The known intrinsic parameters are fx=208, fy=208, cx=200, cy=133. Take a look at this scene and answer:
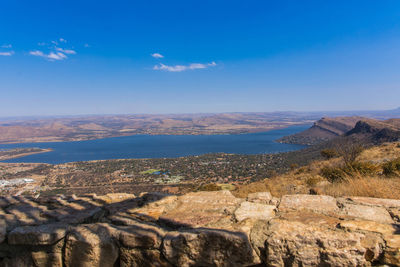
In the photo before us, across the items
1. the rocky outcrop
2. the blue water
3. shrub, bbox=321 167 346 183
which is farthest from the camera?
the blue water

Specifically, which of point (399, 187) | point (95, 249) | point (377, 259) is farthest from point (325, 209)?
point (95, 249)

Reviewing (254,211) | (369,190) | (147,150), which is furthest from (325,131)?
(254,211)

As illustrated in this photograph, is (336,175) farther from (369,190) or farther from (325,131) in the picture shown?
(325,131)

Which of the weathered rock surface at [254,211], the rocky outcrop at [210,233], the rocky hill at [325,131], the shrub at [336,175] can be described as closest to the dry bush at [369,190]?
the rocky outcrop at [210,233]

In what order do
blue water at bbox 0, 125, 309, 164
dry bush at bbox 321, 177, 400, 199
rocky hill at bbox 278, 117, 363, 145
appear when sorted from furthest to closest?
rocky hill at bbox 278, 117, 363, 145 < blue water at bbox 0, 125, 309, 164 < dry bush at bbox 321, 177, 400, 199

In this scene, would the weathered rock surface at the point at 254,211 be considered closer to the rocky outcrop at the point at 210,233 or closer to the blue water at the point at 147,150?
the rocky outcrop at the point at 210,233

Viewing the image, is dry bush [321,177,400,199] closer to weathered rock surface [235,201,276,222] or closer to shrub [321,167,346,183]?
weathered rock surface [235,201,276,222]

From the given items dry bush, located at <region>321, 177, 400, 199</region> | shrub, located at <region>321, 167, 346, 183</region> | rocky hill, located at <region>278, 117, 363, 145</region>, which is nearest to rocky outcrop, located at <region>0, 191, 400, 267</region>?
dry bush, located at <region>321, 177, 400, 199</region>

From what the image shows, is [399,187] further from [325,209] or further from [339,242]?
[339,242]

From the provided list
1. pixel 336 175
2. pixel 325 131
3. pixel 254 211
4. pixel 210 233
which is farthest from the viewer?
pixel 325 131
